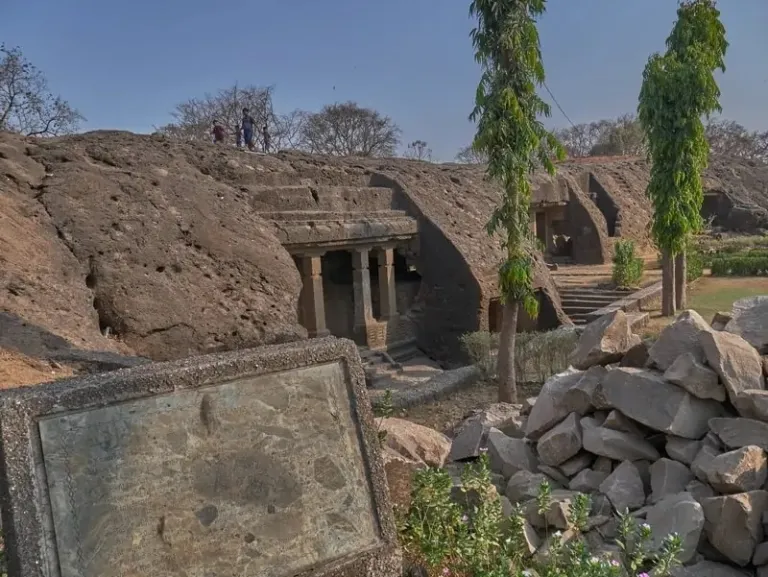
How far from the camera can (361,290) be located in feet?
40.9

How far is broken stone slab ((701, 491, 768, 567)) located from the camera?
3275 mm

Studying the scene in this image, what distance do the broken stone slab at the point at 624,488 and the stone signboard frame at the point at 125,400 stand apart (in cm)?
189

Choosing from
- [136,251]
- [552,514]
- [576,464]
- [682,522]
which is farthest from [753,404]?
[136,251]

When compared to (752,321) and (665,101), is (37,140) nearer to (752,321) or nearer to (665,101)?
(752,321)

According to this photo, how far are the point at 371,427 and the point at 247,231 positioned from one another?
24.2 ft

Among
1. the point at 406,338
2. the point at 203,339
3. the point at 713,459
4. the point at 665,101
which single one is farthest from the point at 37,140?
the point at 665,101

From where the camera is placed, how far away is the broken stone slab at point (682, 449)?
147 inches

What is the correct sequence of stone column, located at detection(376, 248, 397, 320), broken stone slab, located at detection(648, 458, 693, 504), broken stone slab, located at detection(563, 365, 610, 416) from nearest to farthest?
broken stone slab, located at detection(648, 458, 693, 504)
broken stone slab, located at detection(563, 365, 610, 416)
stone column, located at detection(376, 248, 397, 320)

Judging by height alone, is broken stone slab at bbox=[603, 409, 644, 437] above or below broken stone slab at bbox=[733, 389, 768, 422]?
below

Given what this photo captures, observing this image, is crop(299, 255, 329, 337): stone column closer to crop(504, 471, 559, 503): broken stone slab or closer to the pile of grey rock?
the pile of grey rock

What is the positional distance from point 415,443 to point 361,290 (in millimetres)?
8406

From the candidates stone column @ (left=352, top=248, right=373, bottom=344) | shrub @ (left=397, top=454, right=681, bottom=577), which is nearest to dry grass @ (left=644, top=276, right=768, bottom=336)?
stone column @ (left=352, top=248, right=373, bottom=344)

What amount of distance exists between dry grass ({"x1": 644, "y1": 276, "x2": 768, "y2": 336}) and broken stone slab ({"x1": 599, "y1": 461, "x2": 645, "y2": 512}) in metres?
7.76

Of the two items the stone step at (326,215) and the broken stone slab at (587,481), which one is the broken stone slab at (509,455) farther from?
the stone step at (326,215)
